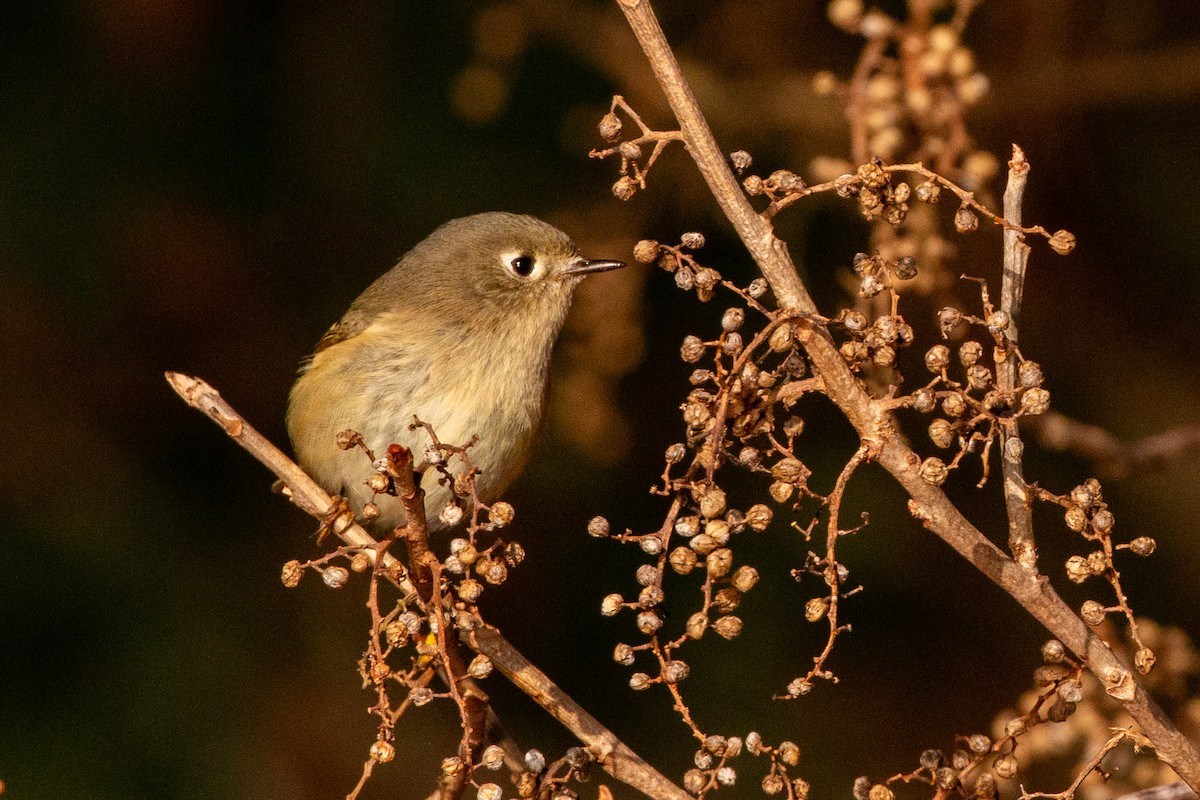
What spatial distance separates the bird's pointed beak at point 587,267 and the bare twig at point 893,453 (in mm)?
1351

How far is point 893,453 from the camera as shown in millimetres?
1443

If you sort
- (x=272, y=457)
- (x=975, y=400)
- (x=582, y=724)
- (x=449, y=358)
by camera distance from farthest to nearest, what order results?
(x=449, y=358), (x=272, y=457), (x=582, y=724), (x=975, y=400)

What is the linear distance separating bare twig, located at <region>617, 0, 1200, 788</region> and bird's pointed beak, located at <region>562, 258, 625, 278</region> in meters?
1.35

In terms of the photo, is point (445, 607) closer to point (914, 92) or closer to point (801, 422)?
point (801, 422)

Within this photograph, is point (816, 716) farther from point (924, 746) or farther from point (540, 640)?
point (540, 640)

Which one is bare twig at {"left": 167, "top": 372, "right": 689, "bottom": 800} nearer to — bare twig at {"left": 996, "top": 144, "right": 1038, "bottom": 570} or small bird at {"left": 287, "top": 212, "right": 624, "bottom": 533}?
bare twig at {"left": 996, "top": 144, "right": 1038, "bottom": 570}

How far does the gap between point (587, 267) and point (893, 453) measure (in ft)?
5.28

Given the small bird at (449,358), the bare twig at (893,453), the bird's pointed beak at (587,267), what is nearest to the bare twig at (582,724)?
the bare twig at (893,453)

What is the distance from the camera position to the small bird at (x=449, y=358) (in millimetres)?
2836

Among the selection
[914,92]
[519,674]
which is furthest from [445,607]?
[914,92]

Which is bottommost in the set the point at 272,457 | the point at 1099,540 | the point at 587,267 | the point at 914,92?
the point at 272,457

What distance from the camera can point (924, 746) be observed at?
379cm

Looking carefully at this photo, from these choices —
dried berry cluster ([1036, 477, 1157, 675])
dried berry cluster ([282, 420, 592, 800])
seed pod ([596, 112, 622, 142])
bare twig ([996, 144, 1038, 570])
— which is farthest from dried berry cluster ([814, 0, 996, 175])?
dried berry cluster ([282, 420, 592, 800])

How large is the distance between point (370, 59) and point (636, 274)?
3.87 feet
